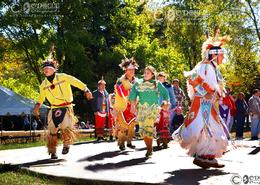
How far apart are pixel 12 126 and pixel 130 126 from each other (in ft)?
50.8

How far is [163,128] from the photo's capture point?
38.8 ft

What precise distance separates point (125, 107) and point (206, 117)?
161 inches

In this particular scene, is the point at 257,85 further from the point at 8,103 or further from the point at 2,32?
the point at 8,103

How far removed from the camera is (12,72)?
54156mm

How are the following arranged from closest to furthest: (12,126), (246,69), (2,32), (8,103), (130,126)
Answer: (130,126), (8,103), (12,126), (2,32), (246,69)

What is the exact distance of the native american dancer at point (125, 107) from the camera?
36.3 ft

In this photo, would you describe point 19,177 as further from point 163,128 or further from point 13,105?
point 13,105

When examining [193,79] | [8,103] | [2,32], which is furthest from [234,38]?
[193,79]

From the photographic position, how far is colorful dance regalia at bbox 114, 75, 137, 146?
11.1m

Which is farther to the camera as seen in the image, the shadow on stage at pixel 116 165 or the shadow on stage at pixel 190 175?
the shadow on stage at pixel 116 165

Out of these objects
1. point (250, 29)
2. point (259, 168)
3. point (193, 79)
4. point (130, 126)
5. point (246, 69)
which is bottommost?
point (259, 168)

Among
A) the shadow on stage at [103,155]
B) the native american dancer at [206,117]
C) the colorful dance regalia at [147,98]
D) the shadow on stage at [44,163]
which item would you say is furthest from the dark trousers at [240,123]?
the native american dancer at [206,117]

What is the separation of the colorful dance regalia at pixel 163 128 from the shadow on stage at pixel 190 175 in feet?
13.7

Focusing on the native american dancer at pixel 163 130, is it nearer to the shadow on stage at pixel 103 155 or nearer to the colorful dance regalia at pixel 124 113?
the colorful dance regalia at pixel 124 113
